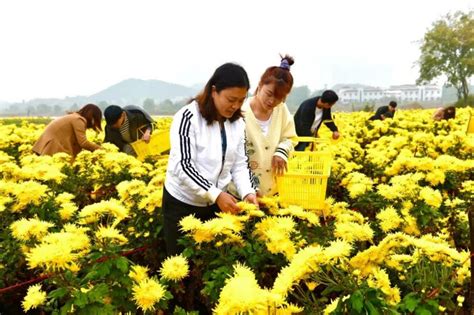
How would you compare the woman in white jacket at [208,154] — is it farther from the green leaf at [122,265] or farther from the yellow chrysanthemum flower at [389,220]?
the yellow chrysanthemum flower at [389,220]

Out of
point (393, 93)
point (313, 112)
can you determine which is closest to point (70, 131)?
point (313, 112)

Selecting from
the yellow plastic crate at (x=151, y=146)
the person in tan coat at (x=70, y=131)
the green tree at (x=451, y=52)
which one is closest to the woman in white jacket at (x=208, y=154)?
the yellow plastic crate at (x=151, y=146)

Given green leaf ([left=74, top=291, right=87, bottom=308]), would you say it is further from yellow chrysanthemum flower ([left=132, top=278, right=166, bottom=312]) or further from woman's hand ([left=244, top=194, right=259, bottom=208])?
woman's hand ([left=244, top=194, right=259, bottom=208])

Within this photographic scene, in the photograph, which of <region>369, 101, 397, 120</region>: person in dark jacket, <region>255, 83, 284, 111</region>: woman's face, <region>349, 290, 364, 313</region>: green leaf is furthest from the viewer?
<region>369, 101, 397, 120</region>: person in dark jacket

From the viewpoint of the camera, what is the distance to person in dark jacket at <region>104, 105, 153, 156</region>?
5.71 metres

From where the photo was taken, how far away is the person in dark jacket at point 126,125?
571cm

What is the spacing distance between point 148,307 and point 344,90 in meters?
131

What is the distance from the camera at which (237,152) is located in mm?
2793

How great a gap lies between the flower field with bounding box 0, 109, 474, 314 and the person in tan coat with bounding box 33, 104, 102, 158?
1453mm

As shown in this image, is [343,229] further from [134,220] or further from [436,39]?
[436,39]

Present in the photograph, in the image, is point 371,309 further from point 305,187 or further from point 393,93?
point 393,93

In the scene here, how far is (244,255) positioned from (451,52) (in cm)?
5090

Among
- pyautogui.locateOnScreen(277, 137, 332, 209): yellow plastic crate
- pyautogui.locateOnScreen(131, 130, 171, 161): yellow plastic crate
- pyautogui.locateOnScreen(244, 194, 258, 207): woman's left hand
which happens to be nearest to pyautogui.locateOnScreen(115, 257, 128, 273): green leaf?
pyautogui.locateOnScreen(244, 194, 258, 207): woman's left hand

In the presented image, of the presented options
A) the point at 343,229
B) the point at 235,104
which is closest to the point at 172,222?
the point at 235,104
